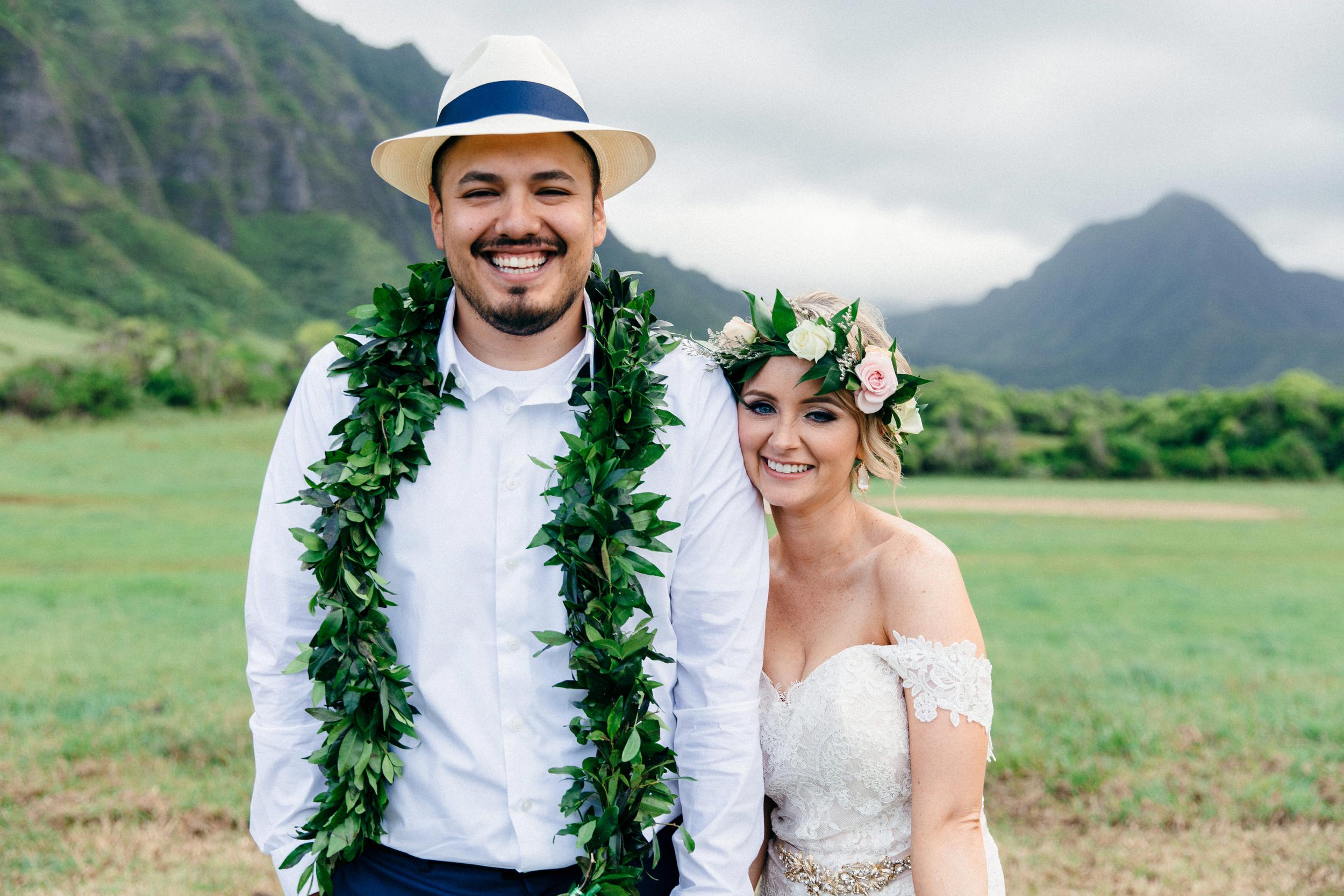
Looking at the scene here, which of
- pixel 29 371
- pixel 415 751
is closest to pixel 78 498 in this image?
pixel 29 371

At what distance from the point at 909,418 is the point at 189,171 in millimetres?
116175

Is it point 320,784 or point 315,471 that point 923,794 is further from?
point 315,471

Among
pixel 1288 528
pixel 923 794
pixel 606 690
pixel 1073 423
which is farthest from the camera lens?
pixel 1073 423

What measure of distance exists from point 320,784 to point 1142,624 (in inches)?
507

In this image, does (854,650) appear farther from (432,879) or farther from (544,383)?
(432,879)

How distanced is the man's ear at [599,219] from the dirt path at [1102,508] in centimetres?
2732

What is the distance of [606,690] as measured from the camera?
2330 mm

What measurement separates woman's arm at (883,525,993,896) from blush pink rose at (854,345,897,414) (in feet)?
1.70

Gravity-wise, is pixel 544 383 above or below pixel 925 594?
above

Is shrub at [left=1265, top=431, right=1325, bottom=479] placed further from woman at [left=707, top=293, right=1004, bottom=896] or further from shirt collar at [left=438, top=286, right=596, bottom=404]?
shirt collar at [left=438, top=286, right=596, bottom=404]

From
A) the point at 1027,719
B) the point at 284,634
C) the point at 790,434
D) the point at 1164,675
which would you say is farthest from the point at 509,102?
the point at 1164,675

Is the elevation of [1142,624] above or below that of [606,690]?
below

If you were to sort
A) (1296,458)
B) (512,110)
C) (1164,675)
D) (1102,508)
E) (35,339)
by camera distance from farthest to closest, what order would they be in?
(35,339) < (1296,458) < (1102,508) < (1164,675) < (512,110)

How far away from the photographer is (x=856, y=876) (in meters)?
2.90
